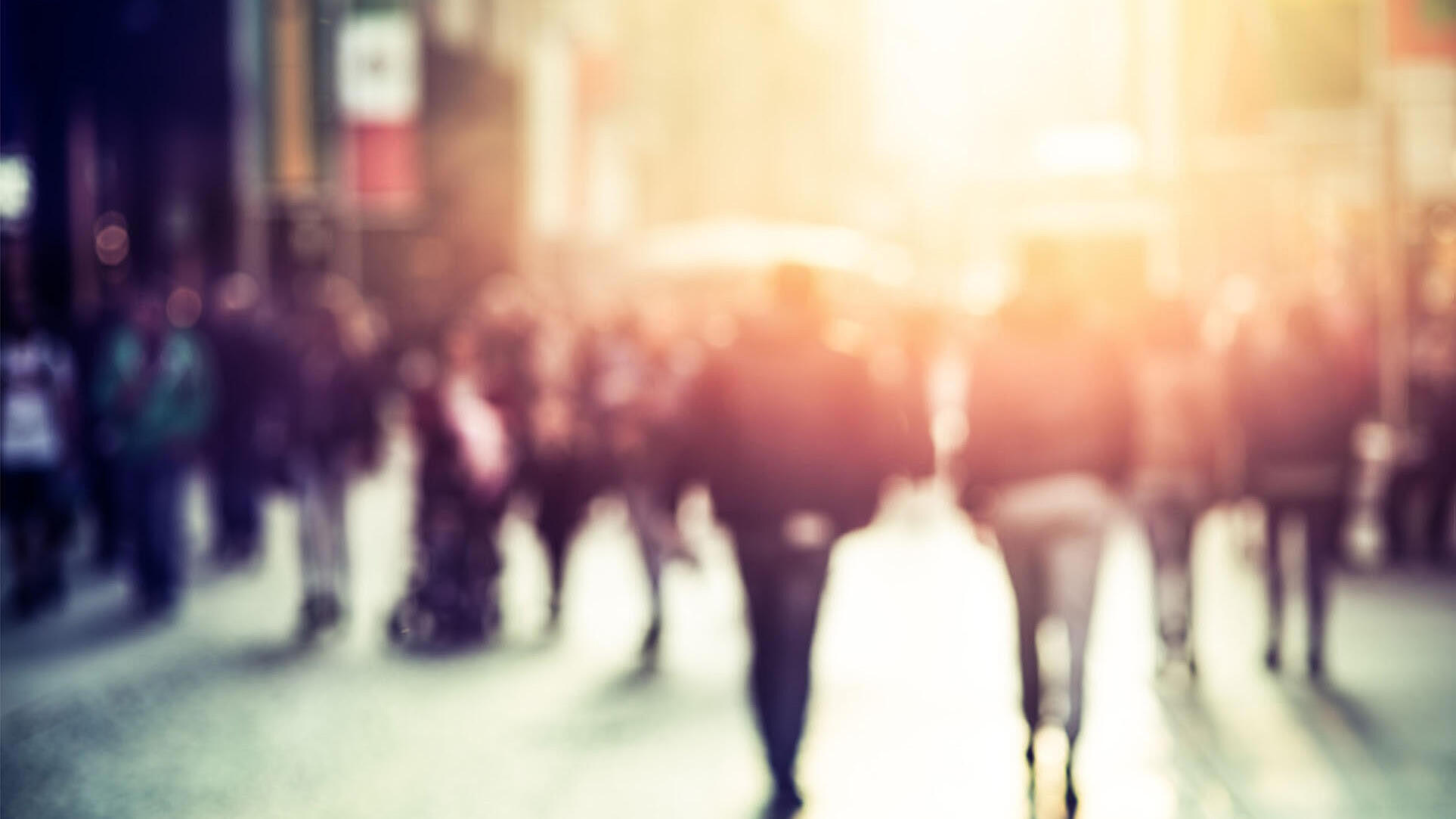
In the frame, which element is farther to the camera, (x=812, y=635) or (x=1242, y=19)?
(x=1242, y=19)

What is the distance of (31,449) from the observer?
431 inches

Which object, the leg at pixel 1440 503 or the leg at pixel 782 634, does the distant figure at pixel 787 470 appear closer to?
the leg at pixel 782 634

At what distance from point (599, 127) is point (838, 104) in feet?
95.4

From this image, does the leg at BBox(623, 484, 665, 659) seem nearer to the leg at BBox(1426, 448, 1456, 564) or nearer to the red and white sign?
the leg at BBox(1426, 448, 1456, 564)

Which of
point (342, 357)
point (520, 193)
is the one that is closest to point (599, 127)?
point (520, 193)

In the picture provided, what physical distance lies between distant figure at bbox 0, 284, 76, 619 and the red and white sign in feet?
57.8

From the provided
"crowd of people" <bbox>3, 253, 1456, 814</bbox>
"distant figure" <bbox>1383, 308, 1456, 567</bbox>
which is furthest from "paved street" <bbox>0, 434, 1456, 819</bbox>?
"distant figure" <bbox>1383, 308, 1456, 567</bbox>

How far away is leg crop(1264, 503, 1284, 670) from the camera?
28.3 ft

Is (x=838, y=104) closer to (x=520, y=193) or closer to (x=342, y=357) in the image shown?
(x=520, y=193)

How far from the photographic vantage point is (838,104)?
6900cm

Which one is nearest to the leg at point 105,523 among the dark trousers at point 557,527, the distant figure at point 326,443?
the distant figure at point 326,443

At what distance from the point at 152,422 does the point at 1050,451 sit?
21.1 ft

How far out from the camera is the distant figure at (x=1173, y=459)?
8.55 meters

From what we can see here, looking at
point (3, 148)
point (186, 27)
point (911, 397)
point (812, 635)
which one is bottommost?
point (812, 635)
